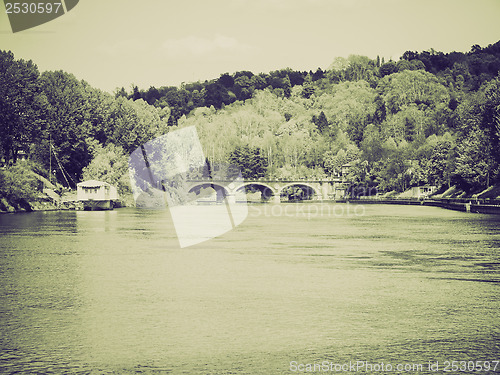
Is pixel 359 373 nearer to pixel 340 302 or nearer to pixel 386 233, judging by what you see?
pixel 340 302

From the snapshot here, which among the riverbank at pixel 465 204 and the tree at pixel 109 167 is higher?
the tree at pixel 109 167

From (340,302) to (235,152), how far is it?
541ft

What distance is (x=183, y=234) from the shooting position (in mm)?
53188

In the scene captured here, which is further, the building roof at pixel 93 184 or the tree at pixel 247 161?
the tree at pixel 247 161

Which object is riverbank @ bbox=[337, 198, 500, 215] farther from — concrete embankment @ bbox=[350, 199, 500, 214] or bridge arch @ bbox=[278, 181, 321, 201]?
bridge arch @ bbox=[278, 181, 321, 201]

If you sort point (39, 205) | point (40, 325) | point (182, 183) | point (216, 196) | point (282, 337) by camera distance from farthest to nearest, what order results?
point (216, 196), point (182, 183), point (39, 205), point (40, 325), point (282, 337)

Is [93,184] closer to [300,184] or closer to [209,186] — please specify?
[209,186]

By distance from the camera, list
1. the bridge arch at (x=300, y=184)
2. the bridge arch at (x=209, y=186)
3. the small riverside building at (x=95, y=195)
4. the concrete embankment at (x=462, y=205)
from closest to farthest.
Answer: the concrete embankment at (x=462, y=205), the small riverside building at (x=95, y=195), the bridge arch at (x=209, y=186), the bridge arch at (x=300, y=184)

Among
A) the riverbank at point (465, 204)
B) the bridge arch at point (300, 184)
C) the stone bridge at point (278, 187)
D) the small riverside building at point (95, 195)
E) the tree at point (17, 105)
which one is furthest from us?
the bridge arch at point (300, 184)

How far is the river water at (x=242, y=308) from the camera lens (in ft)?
49.5

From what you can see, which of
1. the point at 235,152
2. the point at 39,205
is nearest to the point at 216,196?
the point at 235,152

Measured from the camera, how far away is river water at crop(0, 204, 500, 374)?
594 inches

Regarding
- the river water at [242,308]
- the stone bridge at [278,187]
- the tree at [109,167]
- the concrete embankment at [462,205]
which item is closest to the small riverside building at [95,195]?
the tree at [109,167]

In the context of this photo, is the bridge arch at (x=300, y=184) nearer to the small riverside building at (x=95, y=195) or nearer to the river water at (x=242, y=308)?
the small riverside building at (x=95, y=195)
